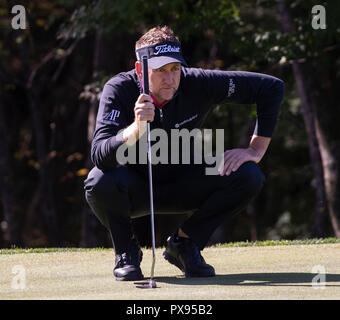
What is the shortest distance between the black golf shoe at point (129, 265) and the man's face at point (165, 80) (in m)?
0.94

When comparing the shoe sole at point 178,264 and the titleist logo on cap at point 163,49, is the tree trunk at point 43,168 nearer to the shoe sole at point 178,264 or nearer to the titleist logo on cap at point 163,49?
the shoe sole at point 178,264

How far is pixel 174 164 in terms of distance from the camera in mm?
5449

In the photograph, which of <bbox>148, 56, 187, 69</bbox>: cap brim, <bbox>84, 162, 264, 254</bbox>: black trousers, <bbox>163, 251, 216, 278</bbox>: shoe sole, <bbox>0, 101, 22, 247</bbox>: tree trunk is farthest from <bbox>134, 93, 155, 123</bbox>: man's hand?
<bbox>0, 101, 22, 247</bbox>: tree trunk

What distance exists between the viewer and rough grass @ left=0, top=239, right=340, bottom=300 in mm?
4371

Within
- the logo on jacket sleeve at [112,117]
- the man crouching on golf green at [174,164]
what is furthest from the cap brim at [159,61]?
the logo on jacket sleeve at [112,117]

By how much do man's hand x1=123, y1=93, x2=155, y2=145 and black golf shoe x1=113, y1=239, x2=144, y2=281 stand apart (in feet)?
2.63

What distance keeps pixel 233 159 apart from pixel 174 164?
0.40m

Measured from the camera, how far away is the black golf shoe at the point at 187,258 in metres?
5.17

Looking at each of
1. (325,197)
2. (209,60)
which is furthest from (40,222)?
(325,197)

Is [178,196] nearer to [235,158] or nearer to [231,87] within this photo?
[235,158]

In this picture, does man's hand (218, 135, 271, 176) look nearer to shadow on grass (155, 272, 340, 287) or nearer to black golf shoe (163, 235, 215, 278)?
black golf shoe (163, 235, 215, 278)

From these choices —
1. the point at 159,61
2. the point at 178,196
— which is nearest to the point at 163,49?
the point at 159,61
